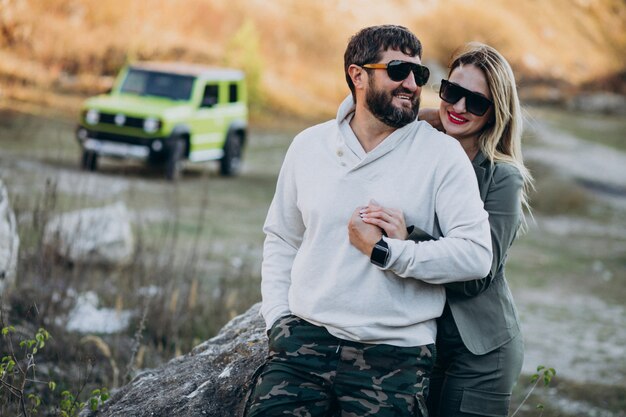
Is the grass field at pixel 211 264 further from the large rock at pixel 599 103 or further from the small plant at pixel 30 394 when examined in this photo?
the large rock at pixel 599 103

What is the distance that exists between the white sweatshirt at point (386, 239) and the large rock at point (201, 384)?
57cm

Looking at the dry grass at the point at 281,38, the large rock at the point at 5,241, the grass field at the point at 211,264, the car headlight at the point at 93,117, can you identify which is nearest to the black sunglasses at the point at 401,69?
the grass field at the point at 211,264

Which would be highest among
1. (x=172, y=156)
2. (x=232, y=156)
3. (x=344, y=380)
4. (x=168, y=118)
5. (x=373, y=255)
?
(x=373, y=255)

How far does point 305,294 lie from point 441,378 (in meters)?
0.60

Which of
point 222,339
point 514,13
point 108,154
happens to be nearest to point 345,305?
point 222,339

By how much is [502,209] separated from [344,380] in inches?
33.1

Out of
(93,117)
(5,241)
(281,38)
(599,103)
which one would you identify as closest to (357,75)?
(5,241)

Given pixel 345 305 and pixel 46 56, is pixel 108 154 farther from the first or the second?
pixel 345 305

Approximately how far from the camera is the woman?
3.51m

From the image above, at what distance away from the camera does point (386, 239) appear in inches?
127

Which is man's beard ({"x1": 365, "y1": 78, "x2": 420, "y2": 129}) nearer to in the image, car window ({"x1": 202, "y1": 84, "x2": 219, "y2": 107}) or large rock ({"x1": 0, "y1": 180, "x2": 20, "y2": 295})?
large rock ({"x1": 0, "y1": 180, "x2": 20, "y2": 295})

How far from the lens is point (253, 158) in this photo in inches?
916

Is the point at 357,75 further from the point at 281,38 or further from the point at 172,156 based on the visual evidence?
the point at 281,38

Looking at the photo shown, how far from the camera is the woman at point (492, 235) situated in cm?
351
